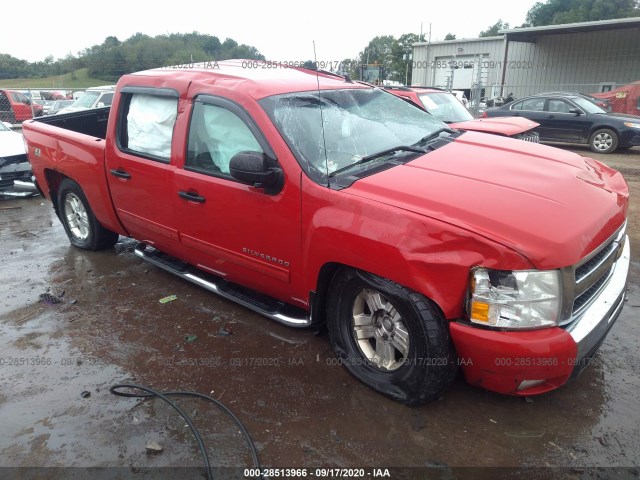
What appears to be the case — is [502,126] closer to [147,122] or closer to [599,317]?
[599,317]

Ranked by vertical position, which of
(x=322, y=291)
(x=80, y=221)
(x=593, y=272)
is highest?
(x=593, y=272)

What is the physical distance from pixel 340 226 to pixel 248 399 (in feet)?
3.95

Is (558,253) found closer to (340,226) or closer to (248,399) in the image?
(340,226)

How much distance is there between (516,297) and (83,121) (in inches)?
218

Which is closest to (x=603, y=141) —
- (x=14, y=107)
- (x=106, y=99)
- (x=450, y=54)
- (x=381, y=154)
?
(x=381, y=154)

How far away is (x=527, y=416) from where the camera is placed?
8.73 feet

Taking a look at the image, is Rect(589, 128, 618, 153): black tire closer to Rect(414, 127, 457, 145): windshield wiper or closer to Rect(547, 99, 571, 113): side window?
Rect(547, 99, 571, 113): side window

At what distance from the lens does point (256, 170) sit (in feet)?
9.15

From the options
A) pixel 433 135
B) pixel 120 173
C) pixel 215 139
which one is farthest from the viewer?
pixel 120 173

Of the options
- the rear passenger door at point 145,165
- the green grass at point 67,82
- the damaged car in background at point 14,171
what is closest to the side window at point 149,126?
the rear passenger door at point 145,165

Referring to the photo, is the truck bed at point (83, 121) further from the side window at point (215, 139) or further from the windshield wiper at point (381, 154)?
the windshield wiper at point (381, 154)

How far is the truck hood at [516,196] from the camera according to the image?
225 centimetres

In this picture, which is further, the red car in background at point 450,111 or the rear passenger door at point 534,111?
the rear passenger door at point 534,111

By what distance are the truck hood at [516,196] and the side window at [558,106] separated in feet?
34.2
